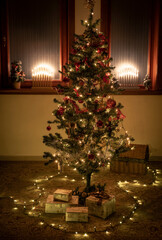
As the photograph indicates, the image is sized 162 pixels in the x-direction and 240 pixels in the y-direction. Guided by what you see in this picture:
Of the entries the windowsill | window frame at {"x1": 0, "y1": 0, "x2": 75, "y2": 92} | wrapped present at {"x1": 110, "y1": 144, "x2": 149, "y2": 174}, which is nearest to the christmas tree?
wrapped present at {"x1": 110, "y1": 144, "x2": 149, "y2": 174}

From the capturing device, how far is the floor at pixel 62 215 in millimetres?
2404

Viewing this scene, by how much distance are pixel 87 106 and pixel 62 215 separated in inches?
44.4

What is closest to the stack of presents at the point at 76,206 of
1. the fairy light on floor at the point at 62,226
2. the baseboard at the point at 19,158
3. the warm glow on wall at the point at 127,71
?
the fairy light on floor at the point at 62,226

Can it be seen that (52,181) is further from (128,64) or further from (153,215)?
(128,64)

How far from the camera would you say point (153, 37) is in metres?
4.57

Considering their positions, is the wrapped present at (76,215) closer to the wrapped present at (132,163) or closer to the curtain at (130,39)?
the wrapped present at (132,163)

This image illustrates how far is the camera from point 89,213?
8.96 ft

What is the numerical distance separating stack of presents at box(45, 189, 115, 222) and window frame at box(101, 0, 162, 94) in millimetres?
2168

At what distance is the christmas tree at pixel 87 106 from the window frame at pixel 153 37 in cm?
152

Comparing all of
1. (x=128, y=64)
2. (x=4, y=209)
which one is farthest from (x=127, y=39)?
(x=4, y=209)

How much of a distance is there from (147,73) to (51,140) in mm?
2337

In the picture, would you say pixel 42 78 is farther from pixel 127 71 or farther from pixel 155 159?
pixel 155 159

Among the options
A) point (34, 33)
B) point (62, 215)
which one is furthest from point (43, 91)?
point (62, 215)

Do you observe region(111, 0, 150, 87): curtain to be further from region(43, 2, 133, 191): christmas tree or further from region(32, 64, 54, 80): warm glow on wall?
region(43, 2, 133, 191): christmas tree
